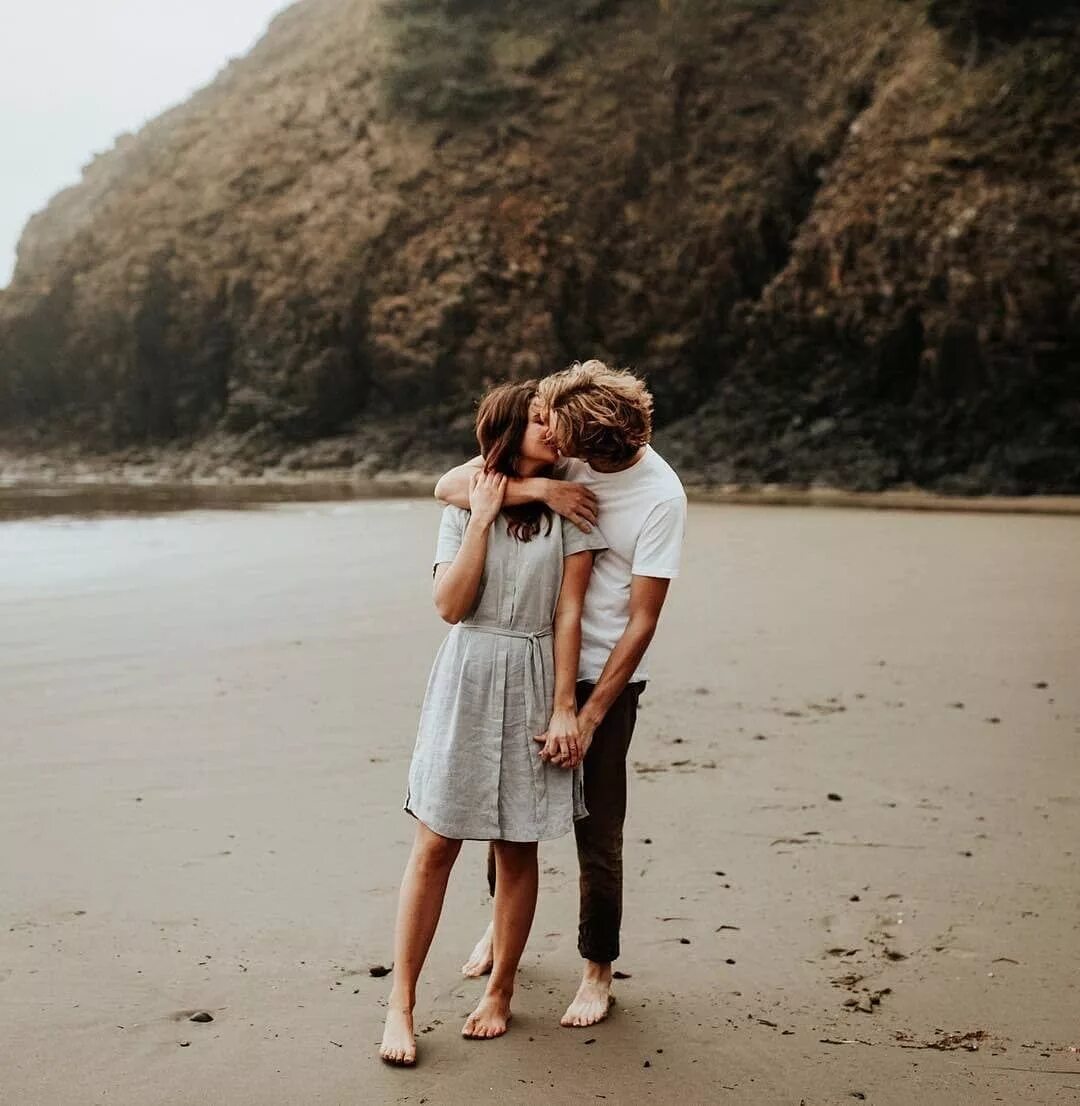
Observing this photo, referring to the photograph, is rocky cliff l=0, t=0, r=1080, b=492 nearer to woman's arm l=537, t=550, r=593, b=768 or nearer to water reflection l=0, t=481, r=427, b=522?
water reflection l=0, t=481, r=427, b=522

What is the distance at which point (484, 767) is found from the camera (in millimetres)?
3035

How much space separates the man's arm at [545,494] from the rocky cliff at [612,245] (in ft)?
74.2

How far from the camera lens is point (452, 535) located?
10.2 ft

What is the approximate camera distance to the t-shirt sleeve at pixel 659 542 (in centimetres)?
307

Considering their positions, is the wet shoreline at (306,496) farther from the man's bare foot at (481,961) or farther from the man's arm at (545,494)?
the man's arm at (545,494)

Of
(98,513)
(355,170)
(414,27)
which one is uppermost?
(414,27)

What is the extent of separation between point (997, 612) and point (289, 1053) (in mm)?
7162

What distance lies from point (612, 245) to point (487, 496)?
3601cm

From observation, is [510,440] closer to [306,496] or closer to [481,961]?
[481,961]

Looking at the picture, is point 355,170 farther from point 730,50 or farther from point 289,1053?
point 289,1053

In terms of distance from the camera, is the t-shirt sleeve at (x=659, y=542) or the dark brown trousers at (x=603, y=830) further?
the dark brown trousers at (x=603, y=830)

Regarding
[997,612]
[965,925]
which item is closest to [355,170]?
[997,612]

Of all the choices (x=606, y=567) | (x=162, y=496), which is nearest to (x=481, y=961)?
(x=606, y=567)

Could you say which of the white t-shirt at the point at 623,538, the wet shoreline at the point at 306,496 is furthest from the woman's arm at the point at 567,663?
the wet shoreline at the point at 306,496
